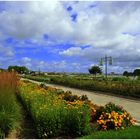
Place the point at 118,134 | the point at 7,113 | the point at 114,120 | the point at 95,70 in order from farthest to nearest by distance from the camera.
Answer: the point at 95,70
the point at 7,113
the point at 114,120
the point at 118,134

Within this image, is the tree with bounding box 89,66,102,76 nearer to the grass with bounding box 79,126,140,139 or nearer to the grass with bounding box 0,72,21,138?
the grass with bounding box 0,72,21,138

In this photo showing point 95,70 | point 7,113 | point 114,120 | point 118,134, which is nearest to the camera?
point 118,134

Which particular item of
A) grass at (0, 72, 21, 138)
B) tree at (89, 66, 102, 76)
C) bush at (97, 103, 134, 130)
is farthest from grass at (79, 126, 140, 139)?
tree at (89, 66, 102, 76)

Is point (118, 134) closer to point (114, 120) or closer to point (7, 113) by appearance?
point (114, 120)

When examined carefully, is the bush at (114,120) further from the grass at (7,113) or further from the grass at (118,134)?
the grass at (7,113)

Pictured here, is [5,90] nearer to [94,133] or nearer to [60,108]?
[60,108]

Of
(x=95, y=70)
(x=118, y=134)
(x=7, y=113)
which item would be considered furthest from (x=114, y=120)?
(x=95, y=70)

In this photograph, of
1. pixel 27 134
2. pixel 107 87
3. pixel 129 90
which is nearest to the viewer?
pixel 27 134

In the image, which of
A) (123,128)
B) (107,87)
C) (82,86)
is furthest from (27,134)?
(82,86)

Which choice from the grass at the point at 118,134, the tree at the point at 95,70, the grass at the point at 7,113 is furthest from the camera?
the tree at the point at 95,70

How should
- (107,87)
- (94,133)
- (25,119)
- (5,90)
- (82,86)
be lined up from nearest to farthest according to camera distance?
1. (94,133)
2. (5,90)
3. (25,119)
4. (107,87)
5. (82,86)

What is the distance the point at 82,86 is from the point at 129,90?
15067 millimetres

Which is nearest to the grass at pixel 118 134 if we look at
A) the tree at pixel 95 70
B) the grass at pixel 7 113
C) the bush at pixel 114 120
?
the bush at pixel 114 120

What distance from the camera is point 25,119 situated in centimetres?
1316
